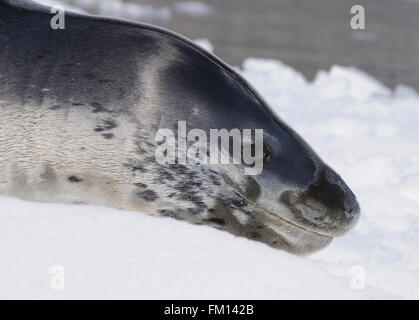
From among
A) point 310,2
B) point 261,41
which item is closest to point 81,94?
point 261,41

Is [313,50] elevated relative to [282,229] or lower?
elevated

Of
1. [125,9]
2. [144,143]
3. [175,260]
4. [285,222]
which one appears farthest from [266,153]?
[125,9]

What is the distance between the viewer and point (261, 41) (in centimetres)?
760

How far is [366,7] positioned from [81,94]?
7.32m

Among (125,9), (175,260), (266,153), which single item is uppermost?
(125,9)

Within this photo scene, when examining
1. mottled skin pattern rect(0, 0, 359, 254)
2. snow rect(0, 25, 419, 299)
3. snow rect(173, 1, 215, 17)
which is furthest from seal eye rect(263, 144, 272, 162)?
snow rect(173, 1, 215, 17)

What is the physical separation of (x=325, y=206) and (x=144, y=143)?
0.54 m

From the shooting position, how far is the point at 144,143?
8.46 feet

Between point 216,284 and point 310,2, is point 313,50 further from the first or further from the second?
point 216,284

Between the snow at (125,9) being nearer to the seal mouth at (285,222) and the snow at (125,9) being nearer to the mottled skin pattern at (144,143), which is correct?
the mottled skin pattern at (144,143)

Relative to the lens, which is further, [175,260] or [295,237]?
[295,237]

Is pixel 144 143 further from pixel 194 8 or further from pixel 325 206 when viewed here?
pixel 194 8

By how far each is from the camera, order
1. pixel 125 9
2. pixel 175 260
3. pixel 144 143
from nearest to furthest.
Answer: pixel 175 260
pixel 144 143
pixel 125 9
